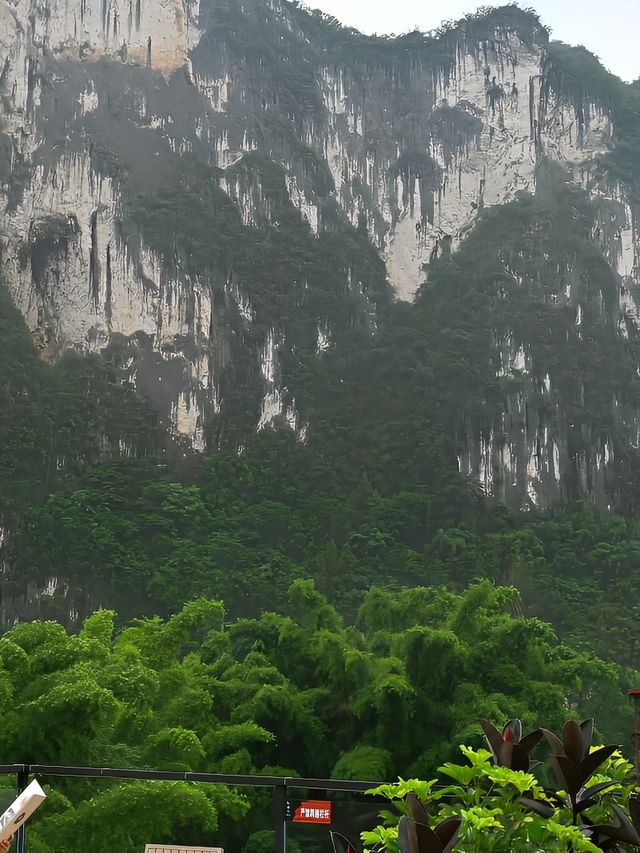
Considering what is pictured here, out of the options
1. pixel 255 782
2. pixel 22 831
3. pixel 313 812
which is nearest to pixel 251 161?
pixel 22 831

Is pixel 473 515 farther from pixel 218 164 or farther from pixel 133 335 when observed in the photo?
pixel 218 164

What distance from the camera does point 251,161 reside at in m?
40.6

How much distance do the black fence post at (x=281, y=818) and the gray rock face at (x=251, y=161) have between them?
33.6m

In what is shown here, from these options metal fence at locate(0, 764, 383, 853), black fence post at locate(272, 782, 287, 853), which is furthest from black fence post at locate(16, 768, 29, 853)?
black fence post at locate(272, 782, 287, 853)

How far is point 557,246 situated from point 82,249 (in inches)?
759

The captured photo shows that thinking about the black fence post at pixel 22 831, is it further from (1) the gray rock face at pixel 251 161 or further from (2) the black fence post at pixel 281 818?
(1) the gray rock face at pixel 251 161

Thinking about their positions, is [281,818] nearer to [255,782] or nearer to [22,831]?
[255,782]

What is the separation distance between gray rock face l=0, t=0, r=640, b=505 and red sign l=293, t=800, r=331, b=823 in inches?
1325

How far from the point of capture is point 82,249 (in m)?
36.7

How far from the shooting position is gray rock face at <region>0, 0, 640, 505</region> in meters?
36.7

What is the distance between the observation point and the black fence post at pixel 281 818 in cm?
265

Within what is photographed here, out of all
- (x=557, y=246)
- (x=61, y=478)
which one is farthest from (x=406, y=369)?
(x=61, y=478)

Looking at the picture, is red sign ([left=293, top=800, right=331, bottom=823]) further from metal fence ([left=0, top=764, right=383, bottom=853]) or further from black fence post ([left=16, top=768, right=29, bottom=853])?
black fence post ([left=16, top=768, right=29, bottom=853])

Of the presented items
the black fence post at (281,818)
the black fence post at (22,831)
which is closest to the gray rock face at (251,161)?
the black fence post at (22,831)
